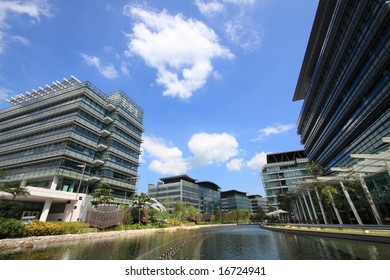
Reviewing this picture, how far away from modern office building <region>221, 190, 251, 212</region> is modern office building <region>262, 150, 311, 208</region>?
5645 cm

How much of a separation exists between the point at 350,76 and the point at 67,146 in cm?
5571

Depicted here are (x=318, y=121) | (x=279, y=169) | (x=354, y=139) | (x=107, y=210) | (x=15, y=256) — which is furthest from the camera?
(x=279, y=169)

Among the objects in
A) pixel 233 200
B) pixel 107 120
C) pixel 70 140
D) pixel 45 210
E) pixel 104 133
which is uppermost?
pixel 107 120

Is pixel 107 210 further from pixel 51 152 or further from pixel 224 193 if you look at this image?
pixel 224 193

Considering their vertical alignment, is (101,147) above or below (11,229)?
above

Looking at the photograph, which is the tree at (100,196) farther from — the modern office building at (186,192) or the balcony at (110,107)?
the modern office building at (186,192)

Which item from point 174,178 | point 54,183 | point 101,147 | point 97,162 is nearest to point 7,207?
point 54,183

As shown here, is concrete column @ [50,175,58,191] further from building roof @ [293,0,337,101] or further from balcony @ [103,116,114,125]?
building roof @ [293,0,337,101]

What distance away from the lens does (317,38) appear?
42.4m

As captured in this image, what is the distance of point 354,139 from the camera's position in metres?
39.4

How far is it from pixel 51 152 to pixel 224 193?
452 feet

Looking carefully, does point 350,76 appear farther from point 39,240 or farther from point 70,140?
point 70,140
